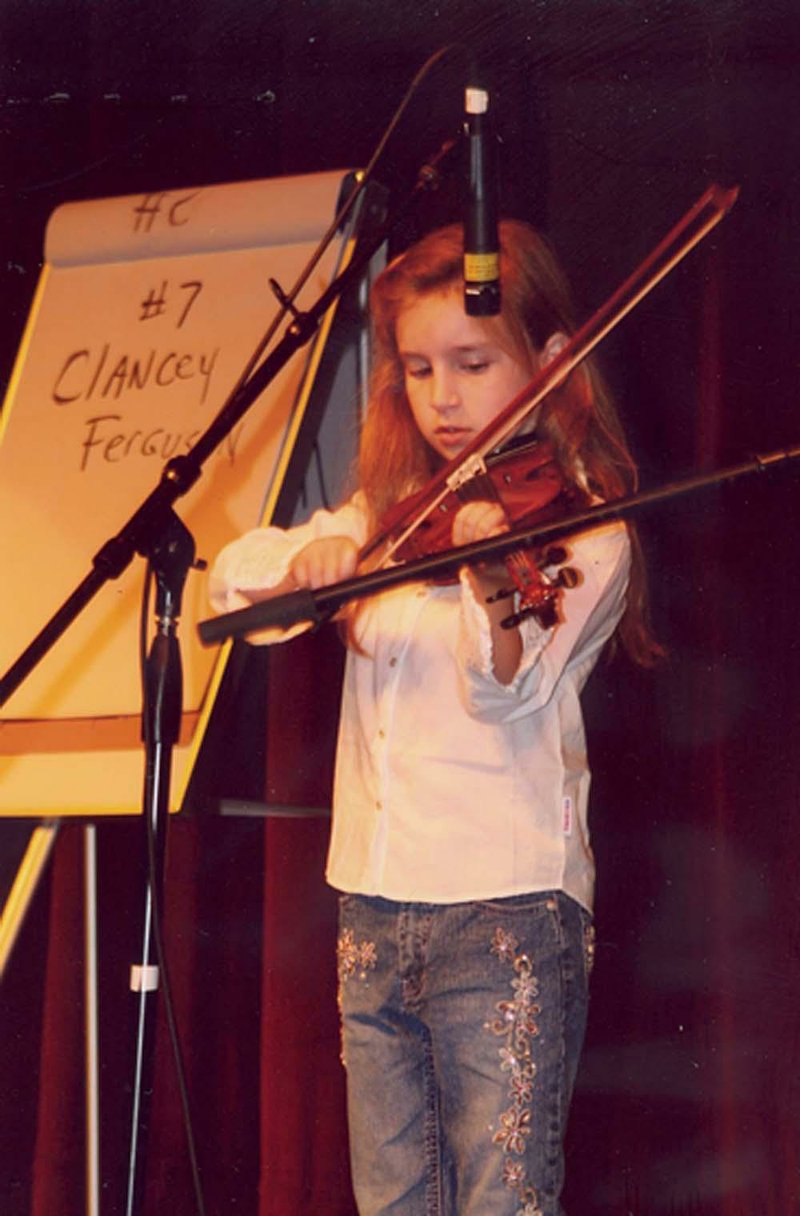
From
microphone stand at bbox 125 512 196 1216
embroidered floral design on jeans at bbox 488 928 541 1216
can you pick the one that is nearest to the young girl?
embroidered floral design on jeans at bbox 488 928 541 1216

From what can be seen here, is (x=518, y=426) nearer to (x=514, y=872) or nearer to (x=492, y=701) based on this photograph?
(x=492, y=701)

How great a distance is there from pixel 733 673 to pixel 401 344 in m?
0.48

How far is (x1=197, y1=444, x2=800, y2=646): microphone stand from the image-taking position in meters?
0.91

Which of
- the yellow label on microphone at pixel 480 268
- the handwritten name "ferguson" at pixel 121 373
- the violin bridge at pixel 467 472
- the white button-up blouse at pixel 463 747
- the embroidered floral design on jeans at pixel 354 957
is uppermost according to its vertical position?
the handwritten name "ferguson" at pixel 121 373

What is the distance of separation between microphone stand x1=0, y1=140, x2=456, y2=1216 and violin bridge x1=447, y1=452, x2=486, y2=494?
0.17m

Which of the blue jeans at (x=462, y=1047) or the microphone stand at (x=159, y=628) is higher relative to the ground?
the microphone stand at (x=159, y=628)

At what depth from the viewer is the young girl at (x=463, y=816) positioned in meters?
1.23

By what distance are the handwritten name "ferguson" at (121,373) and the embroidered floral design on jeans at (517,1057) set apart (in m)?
0.71

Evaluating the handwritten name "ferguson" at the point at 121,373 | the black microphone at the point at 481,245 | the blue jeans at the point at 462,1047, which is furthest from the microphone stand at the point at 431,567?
the handwritten name "ferguson" at the point at 121,373

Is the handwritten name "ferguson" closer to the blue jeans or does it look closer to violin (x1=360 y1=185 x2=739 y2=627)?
violin (x1=360 y1=185 x2=739 y2=627)

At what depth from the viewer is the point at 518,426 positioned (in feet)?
4.50

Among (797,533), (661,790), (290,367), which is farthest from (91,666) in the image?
(797,533)

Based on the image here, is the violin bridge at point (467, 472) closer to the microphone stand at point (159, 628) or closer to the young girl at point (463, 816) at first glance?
the young girl at point (463, 816)

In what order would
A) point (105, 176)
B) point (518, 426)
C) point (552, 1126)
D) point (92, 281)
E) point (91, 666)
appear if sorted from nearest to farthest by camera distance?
point (552, 1126), point (518, 426), point (91, 666), point (92, 281), point (105, 176)
